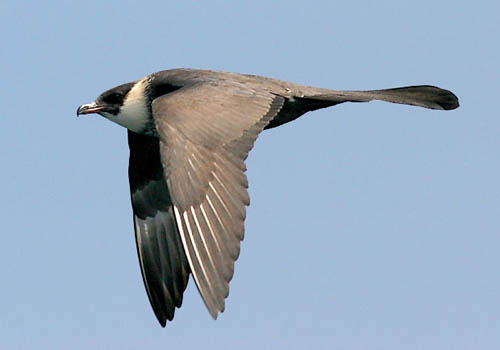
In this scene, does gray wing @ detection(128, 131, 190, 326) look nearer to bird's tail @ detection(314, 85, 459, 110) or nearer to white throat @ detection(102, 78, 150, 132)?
white throat @ detection(102, 78, 150, 132)

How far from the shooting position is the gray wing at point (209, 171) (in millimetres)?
9320

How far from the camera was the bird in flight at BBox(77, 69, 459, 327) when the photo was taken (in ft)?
31.0

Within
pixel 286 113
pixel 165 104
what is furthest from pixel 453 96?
pixel 165 104

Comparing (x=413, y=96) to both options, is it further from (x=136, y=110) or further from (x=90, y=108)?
(x=90, y=108)

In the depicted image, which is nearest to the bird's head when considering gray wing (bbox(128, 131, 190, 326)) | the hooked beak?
the hooked beak

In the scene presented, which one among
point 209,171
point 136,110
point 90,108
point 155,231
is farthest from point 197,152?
point 155,231

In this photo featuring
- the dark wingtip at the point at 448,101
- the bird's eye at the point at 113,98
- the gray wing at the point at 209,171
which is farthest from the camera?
the bird's eye at the point at 113,98

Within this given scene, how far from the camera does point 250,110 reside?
10.6 m

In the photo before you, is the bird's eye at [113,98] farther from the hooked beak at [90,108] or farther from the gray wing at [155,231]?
the gray wing at [155,231]

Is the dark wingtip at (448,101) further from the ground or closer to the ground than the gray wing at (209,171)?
further from the ground

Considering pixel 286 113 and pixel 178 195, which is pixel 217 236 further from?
pixel 286 113

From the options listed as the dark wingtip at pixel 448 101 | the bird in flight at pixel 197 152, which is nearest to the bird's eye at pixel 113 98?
the bird in flight at pixel 197 152

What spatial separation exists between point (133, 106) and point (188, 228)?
2999mm

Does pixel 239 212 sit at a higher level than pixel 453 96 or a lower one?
lower
